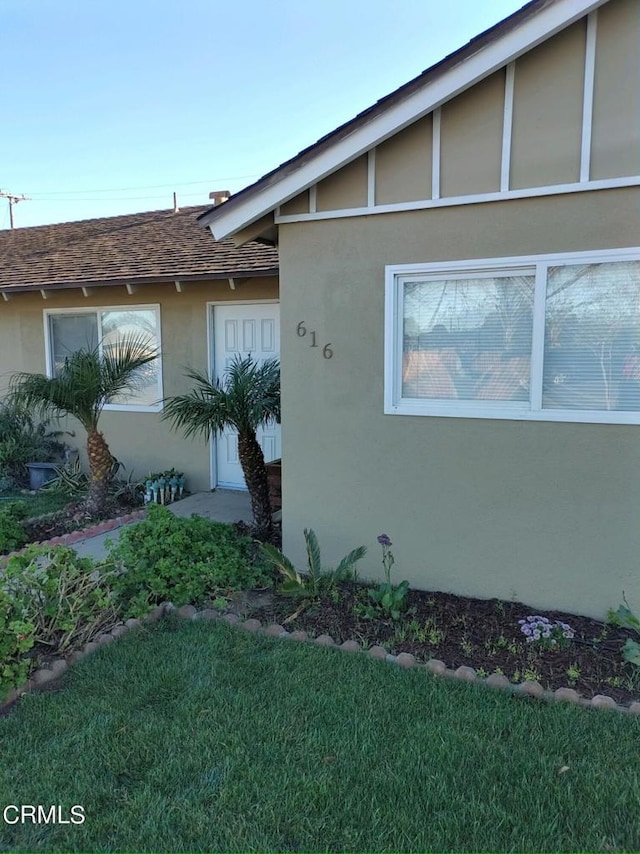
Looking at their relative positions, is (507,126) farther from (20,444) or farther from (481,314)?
(20,444)

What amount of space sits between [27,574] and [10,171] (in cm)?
2797

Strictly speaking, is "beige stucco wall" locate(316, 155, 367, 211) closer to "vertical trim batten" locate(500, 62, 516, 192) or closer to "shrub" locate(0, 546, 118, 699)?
"vertical trim batten" locate(500, 62, 516, 192)

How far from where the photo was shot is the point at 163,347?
7.91 m

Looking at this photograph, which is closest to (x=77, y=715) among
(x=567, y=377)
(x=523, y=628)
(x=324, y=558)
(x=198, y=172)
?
(x=324, y=558)

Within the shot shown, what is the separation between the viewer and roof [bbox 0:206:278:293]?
24.0 feet

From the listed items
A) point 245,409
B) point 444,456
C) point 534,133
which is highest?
point 534,133

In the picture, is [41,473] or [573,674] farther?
[41,473]

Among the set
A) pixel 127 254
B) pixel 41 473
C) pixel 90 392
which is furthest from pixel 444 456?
pixel 127 254

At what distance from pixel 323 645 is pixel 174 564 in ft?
4.41

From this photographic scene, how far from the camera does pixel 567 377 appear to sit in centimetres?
409

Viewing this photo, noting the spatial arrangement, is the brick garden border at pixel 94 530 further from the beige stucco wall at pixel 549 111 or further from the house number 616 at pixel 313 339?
the beige stucco wall at pixel 549 111

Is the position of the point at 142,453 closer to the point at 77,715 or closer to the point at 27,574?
the point at 27,574

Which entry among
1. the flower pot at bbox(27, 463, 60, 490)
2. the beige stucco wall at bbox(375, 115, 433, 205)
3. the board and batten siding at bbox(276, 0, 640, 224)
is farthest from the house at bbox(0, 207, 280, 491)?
the board and batten siding at bbox(276, 0, 640, 224)

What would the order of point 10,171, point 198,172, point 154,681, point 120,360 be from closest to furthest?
point 154,681
point 120,360
point 10,171
point 198,172
